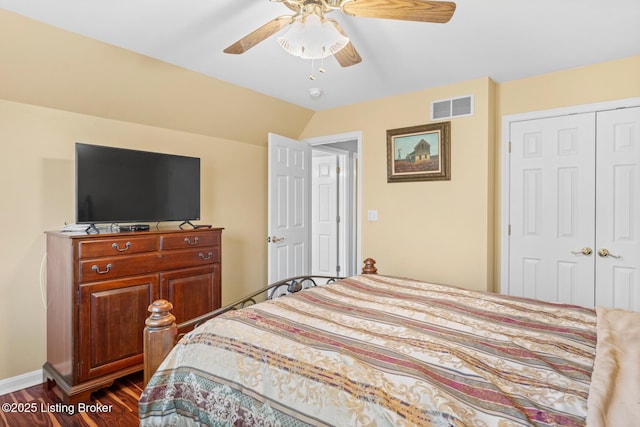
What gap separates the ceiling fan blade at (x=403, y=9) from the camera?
149 cm

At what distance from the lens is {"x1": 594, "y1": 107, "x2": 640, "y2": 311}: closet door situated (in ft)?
8.66

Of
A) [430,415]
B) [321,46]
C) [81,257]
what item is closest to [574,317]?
[430,415]

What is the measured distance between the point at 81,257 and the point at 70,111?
122 centimetres

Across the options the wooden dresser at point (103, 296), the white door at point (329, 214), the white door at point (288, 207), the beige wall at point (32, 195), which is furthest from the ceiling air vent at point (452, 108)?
the beige wall at point (32, 195)

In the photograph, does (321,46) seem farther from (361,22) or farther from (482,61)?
(482,61)

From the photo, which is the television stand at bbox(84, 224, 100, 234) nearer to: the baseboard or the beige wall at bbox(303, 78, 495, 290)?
the baseboard

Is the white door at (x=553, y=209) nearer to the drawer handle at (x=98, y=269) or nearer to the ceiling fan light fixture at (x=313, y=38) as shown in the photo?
the ceiling fan light fixture at (x=313, y=38)

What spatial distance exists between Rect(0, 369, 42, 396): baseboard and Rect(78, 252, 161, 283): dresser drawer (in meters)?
0.97

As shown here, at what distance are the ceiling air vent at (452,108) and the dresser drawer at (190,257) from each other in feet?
7.80

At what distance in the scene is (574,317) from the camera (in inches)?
63.6

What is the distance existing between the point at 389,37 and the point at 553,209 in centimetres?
199

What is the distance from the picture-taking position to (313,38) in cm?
173

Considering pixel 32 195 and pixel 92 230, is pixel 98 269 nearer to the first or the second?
pixel 92 230

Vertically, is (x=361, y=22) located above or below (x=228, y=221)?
above
